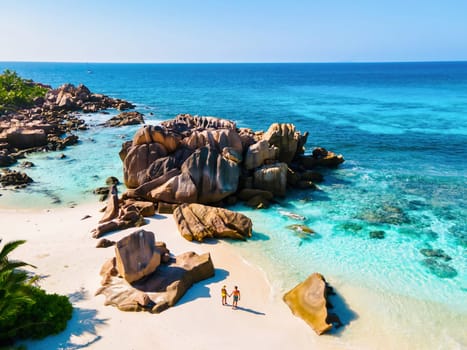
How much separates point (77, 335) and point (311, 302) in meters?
11.5

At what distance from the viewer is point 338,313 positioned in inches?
751

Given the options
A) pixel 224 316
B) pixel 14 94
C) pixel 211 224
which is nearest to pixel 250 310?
pixel 224 316

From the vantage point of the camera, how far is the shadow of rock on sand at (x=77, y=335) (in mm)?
15789

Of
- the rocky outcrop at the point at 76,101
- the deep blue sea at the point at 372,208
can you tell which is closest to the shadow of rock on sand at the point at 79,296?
the deep blue sea at the point at 372,208

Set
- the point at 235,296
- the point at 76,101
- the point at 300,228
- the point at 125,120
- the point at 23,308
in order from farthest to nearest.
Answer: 1. the point at 76,101
2. the point at 125,120
3. the point at 300,228
4. the point at 235,296
5. the point at 23,308

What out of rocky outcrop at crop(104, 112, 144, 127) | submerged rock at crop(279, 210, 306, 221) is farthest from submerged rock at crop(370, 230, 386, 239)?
rocky outcrop at crop(104, 112, 144, 127)

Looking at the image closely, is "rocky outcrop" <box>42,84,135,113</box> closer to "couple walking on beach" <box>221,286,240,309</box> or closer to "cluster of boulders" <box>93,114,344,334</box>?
"cluster of boulders" <box>93,114,344,334</box>

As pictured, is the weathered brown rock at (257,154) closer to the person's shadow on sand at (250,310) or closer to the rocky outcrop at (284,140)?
the rocky outcrop at (284,140)

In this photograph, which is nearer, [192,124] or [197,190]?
[197,190]

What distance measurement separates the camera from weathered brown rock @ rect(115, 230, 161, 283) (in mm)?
19391

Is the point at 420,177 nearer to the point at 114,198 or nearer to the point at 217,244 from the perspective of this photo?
the point at 217,244

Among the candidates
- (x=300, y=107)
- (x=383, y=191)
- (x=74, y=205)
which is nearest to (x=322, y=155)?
(x=383, y=191)

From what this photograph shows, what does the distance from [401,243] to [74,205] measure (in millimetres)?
27534

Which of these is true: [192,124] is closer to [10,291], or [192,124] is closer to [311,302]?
[311,302]
